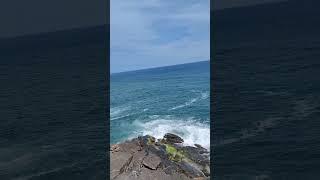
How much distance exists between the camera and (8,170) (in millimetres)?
66000

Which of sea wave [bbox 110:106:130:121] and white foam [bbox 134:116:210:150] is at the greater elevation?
sea wave [bbox 110:106:130:121]

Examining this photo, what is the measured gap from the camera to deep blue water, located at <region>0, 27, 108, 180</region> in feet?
217

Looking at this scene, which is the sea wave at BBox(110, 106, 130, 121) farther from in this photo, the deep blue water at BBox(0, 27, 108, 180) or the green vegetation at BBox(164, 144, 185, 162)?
the green vegetation at BBox(164, 144, 185, 162)

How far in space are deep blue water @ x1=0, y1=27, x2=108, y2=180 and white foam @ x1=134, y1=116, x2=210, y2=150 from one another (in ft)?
31.9
